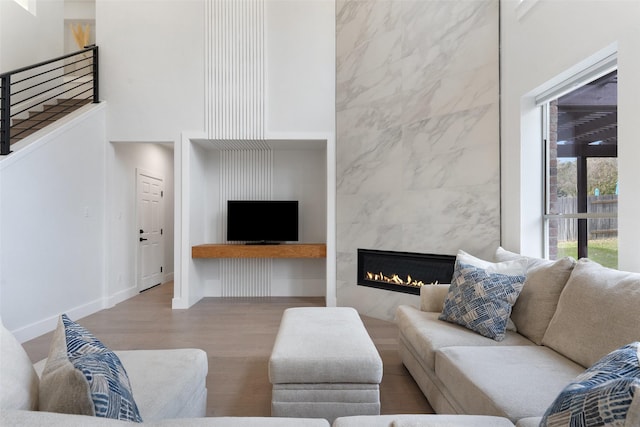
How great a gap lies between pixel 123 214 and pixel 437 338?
4741 millimetres

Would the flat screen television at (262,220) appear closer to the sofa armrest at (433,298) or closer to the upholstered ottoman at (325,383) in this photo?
the sofa armrest at (433,298)

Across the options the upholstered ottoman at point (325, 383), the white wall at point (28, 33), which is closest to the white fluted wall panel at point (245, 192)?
the white wall at point (28, 33)

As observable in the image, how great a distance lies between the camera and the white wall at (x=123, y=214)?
4.93m

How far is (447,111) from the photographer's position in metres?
3.79

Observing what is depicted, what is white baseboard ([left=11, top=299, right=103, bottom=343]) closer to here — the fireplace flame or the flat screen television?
the flat screen television

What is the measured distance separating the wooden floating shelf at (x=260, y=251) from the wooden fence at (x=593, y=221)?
276 centimetres

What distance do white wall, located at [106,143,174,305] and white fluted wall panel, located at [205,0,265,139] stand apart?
143 centimetres

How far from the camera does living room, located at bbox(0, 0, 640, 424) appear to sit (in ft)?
10.5

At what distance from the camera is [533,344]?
214 cm

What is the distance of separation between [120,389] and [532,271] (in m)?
2.41

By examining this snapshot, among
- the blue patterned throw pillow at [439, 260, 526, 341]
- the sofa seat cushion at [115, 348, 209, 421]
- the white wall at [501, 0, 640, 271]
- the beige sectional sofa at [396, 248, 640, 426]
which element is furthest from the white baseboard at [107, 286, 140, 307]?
the white wall at [501, 0, 640, 271]

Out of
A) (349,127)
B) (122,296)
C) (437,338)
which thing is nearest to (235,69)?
(349,127)

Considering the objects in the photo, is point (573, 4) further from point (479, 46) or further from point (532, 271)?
point (532, 271)

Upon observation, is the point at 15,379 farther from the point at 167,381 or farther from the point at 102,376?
the point at 167,381
